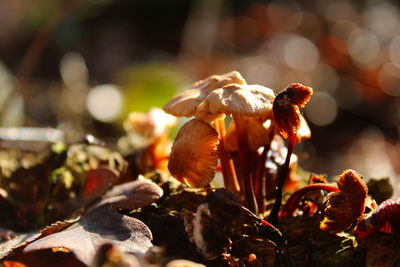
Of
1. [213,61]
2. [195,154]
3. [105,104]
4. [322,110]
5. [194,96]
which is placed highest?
[194,96]

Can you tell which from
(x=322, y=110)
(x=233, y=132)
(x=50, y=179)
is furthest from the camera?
(x=322, y=110)

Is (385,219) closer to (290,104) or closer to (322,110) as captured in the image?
(290,104)

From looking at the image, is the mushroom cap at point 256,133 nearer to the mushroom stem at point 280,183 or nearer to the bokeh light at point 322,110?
the mushroom stem at point 280,183

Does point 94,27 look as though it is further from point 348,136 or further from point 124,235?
point 124,235

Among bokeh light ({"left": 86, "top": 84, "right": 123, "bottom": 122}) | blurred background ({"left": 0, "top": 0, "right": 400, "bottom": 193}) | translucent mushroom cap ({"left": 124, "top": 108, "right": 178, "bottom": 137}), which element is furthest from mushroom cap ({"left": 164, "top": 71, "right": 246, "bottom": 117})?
bokeh light ({"left": 86, "top": 84, "right": 123, "bottom": 122})

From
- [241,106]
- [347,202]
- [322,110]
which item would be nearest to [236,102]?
[241,106]

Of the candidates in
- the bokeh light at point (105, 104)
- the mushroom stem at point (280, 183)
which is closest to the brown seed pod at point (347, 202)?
the mushroom stem at point (280, 183)

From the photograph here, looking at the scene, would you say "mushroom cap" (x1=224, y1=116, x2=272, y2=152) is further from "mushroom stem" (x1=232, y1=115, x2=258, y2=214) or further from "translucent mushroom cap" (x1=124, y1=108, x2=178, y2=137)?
"translucent mushroom cap" (x1=124, y1=108, x2=178, y2=137)
